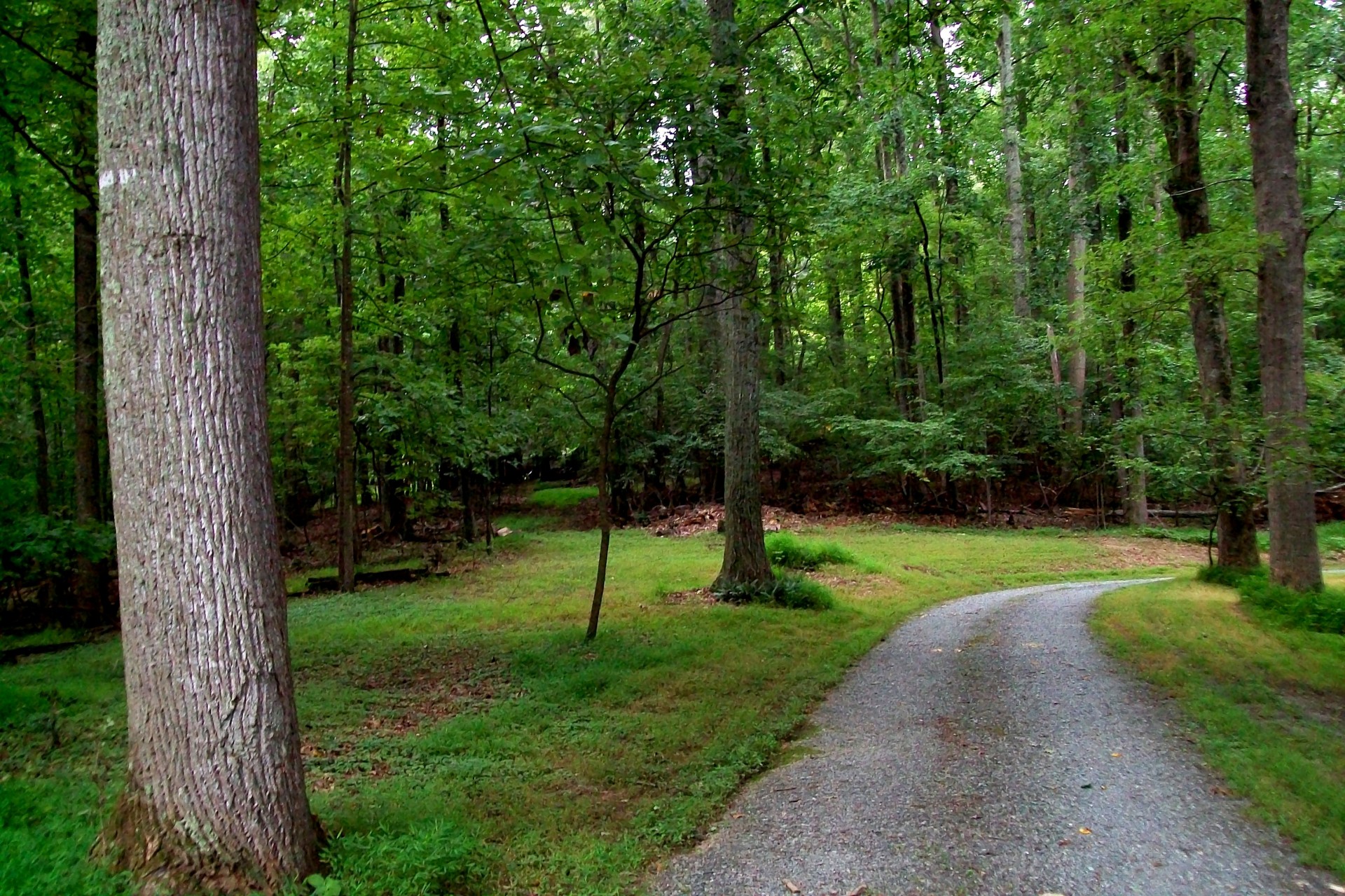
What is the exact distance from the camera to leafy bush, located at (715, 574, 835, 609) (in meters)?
10.5

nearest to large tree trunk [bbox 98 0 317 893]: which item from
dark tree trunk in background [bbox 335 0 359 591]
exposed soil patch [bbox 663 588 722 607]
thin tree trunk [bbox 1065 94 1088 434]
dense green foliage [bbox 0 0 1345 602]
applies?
dense green foliage [bbox 0 0 1345 602]

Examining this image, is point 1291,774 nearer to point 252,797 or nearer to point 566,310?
point 252,797

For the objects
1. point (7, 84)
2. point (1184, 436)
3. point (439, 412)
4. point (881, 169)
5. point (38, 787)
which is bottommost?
point (38, 787)

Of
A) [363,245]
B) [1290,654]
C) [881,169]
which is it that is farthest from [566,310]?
[881,169]

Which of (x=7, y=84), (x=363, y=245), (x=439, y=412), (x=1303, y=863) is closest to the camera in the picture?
(x=1303, y=863)

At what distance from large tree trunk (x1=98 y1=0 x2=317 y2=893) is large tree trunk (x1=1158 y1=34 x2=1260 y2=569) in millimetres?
11747

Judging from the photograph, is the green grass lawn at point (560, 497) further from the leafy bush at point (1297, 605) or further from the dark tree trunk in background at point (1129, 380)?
the leafy bush at point (1297, 605)

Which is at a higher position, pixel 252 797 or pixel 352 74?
pixel 352 74

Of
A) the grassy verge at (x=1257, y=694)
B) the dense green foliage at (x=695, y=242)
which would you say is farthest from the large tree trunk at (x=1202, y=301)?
the grassy verge at (x=1257, y=694)

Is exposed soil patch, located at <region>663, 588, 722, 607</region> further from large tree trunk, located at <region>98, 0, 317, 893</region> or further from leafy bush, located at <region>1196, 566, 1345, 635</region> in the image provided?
large tree trunk, located at <region>98, 0, 317, 893</region>

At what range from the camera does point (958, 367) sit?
25.0 meters

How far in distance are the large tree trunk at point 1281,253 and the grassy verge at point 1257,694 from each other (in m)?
1.18

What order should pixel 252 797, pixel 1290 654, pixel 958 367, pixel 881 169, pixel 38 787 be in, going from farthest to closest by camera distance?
pixel 881 169 < pixel 958 367 < pixel 1290 654 < pixel 38 787 < pixel 252 797

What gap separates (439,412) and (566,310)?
7.77 meters
